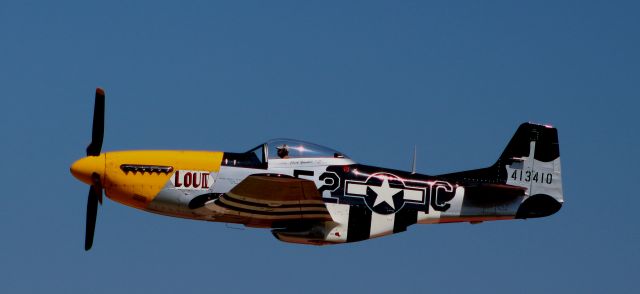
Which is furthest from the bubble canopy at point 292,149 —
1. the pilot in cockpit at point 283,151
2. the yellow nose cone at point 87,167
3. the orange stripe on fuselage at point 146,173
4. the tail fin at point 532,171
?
the yellow nose cone at point 87,167

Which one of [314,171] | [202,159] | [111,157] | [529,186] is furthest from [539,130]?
[111,157]

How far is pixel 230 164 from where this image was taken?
2627cm

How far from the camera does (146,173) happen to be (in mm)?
26328

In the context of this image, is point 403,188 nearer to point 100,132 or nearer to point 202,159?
point 202,159

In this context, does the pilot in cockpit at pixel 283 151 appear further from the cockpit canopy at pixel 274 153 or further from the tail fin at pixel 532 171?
the tail fin at pixel 532 171

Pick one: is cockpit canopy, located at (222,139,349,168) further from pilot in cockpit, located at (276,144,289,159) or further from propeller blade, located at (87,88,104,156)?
propeller blade, located at (87,88,104,156)

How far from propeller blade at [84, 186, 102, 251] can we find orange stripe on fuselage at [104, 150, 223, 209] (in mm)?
1124

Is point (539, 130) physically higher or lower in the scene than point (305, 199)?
higher

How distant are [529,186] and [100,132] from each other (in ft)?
29.8

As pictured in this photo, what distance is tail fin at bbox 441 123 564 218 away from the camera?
27875 millimetres

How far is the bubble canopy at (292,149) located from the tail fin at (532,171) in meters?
2.91

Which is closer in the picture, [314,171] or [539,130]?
[314,171]

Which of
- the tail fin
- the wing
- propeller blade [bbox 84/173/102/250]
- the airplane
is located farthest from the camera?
the tail fin

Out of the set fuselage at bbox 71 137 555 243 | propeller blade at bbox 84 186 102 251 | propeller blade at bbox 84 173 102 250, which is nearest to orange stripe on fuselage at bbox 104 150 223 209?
fuselage at bbox 71 137 555 243
